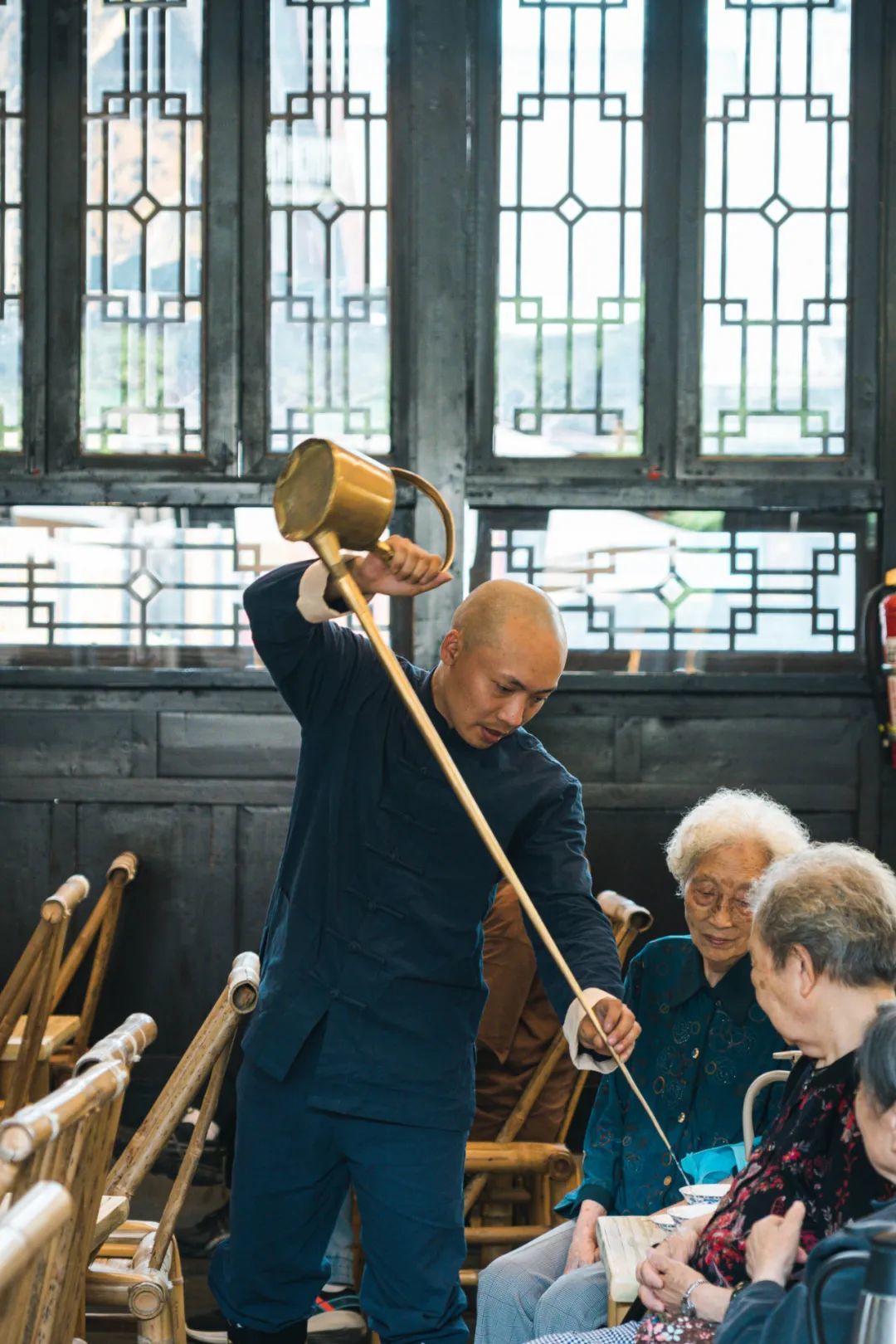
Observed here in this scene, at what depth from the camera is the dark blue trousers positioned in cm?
224

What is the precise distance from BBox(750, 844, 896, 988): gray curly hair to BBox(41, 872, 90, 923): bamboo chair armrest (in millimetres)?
1599

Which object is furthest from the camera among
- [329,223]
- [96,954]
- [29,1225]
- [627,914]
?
[329,223]

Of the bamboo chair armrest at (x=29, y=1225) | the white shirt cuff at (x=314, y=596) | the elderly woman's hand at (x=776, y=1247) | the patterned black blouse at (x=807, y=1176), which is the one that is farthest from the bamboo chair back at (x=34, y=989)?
the bamboo chair armrest at (x=29, y=1225)

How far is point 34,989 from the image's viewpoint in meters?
3.14

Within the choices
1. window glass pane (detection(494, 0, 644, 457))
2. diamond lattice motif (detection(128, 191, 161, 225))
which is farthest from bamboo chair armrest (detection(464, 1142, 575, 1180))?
diamond lattice motif (detection(128, 191, 161, 225))

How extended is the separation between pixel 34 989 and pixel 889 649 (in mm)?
2427

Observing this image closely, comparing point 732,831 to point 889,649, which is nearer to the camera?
point 732,831

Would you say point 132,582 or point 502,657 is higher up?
point 132,582

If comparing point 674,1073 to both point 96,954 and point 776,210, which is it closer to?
point 96,954

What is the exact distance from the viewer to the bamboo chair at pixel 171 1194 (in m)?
2.27

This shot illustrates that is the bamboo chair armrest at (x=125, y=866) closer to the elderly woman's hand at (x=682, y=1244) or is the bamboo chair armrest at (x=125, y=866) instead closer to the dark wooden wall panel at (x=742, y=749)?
the dark wooden wall panel at (x=742, y=749)

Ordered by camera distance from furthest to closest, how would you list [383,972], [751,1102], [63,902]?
[63,902]
[383,972]
[751,1102]

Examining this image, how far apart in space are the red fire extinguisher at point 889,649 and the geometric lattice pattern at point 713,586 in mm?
233

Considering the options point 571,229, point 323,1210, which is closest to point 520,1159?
point 323,1210
